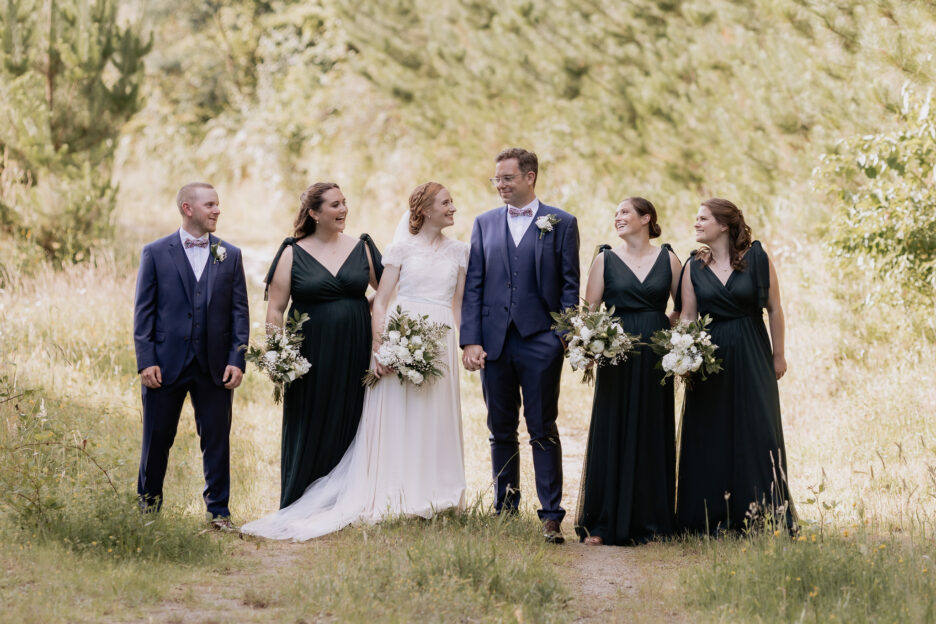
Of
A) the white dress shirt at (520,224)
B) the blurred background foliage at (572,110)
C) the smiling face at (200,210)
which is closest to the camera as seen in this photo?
the smiling face at (200,210)

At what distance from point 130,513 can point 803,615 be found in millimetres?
3142

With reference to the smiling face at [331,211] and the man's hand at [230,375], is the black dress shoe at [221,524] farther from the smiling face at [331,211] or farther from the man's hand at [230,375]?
the smiling face at [331,211]

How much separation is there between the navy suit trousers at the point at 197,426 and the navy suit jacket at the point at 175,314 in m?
0.08

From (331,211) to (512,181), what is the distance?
41.9 inches

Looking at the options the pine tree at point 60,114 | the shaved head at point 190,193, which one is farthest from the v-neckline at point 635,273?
the pine tree at point 60,114

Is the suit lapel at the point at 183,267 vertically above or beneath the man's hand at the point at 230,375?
above

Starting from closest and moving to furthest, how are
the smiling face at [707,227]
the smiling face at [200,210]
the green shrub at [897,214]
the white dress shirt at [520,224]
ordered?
the smiling face at [200,210] → the smiling face at [707,227] → the white dress shirt at [520,224] → the green shrub at [897,214]

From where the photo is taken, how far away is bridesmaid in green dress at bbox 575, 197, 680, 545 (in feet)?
19.4

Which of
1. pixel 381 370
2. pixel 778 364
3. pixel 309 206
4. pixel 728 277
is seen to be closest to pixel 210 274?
pixel 309 206

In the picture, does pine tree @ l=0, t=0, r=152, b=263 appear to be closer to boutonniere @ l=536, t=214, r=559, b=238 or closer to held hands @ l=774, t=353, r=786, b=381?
boutonniere @ l=536, t=214, r=559, b=238

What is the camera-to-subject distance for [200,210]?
5.79 metres

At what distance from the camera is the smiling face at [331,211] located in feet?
19.8

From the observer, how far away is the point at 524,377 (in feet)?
19.5

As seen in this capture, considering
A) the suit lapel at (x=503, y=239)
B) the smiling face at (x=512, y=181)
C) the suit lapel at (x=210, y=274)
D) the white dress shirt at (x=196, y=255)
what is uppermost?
the smiling face at (x=512, y=181)
